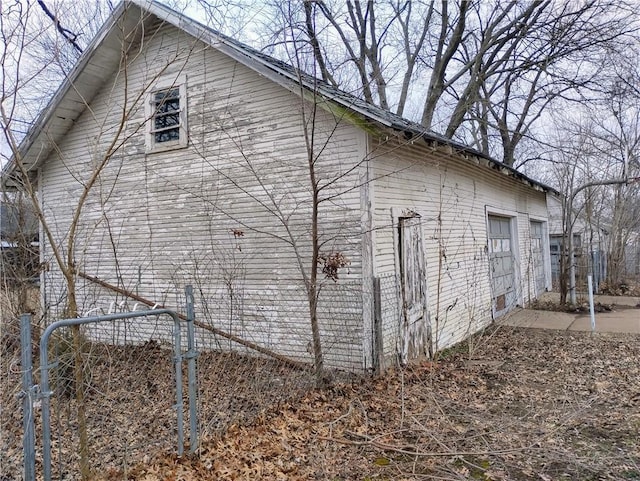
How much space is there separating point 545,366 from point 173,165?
274 inches

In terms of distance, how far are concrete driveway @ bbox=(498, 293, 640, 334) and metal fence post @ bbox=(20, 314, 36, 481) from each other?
831 centimetres

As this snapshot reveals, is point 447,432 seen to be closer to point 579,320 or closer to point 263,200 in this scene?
point 263,200

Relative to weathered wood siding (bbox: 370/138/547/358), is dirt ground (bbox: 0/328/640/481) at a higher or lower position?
lower

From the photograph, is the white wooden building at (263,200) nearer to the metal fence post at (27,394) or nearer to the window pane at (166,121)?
the window pane at (166,121)

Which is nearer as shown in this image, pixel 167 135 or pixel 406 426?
pixel 406 426

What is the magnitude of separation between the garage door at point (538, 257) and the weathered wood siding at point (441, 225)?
3.68 meters

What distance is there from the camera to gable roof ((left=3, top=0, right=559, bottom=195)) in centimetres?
602

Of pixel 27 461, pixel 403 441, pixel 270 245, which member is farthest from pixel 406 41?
pixel 27 461

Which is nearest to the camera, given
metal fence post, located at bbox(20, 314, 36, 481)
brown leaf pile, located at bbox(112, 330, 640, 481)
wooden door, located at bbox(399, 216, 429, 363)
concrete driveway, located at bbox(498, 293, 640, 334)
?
metal fence post, located at bbox(20, 314, 36, 481)

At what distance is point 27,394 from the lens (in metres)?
2.62

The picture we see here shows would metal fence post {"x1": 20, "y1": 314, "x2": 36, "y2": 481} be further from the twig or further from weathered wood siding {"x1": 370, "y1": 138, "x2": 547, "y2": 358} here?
weathered wood siding {"x1": 370, "y1": 138, "x2": 547, "y2": 358}

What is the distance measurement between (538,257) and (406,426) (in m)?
12.4

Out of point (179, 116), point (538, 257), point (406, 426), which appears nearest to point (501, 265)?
point (538, 257)

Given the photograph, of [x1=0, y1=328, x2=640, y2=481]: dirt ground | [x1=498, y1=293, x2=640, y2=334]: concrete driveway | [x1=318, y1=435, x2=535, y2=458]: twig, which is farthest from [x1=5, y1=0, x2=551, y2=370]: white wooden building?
[x1=318, y1=435, x2=535, y2=458]: twig
